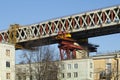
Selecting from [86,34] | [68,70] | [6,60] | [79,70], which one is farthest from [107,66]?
[86,34]

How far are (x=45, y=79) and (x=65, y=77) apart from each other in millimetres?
17319

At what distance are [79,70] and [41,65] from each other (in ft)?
55.2

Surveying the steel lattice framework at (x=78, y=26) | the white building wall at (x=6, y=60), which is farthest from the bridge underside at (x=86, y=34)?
the white building wall at (x=6, y=60)

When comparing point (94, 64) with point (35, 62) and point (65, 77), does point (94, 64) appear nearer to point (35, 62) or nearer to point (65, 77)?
point (65, 77)

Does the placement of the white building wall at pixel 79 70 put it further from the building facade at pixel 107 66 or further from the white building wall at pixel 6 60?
the white building wall at pixel 6 60

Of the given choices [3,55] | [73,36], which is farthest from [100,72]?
[73,36]

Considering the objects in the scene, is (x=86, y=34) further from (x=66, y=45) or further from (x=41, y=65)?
(x=41, y=65)

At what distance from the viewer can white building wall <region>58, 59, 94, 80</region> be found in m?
80.2

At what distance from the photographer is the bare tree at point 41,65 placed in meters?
67.5

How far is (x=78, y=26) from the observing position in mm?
107375

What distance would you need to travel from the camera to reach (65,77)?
8419 centimetres

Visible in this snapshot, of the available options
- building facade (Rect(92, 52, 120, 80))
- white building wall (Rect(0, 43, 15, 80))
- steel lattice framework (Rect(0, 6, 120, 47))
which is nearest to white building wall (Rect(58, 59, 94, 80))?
building facade (Rect(92, 52, 120, 80))

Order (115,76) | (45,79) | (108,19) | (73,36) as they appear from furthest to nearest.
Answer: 1. (73,36)
2. (108,19)
3. (115,76)
4. (45,79)

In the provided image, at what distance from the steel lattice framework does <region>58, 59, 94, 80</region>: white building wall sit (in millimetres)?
17992
